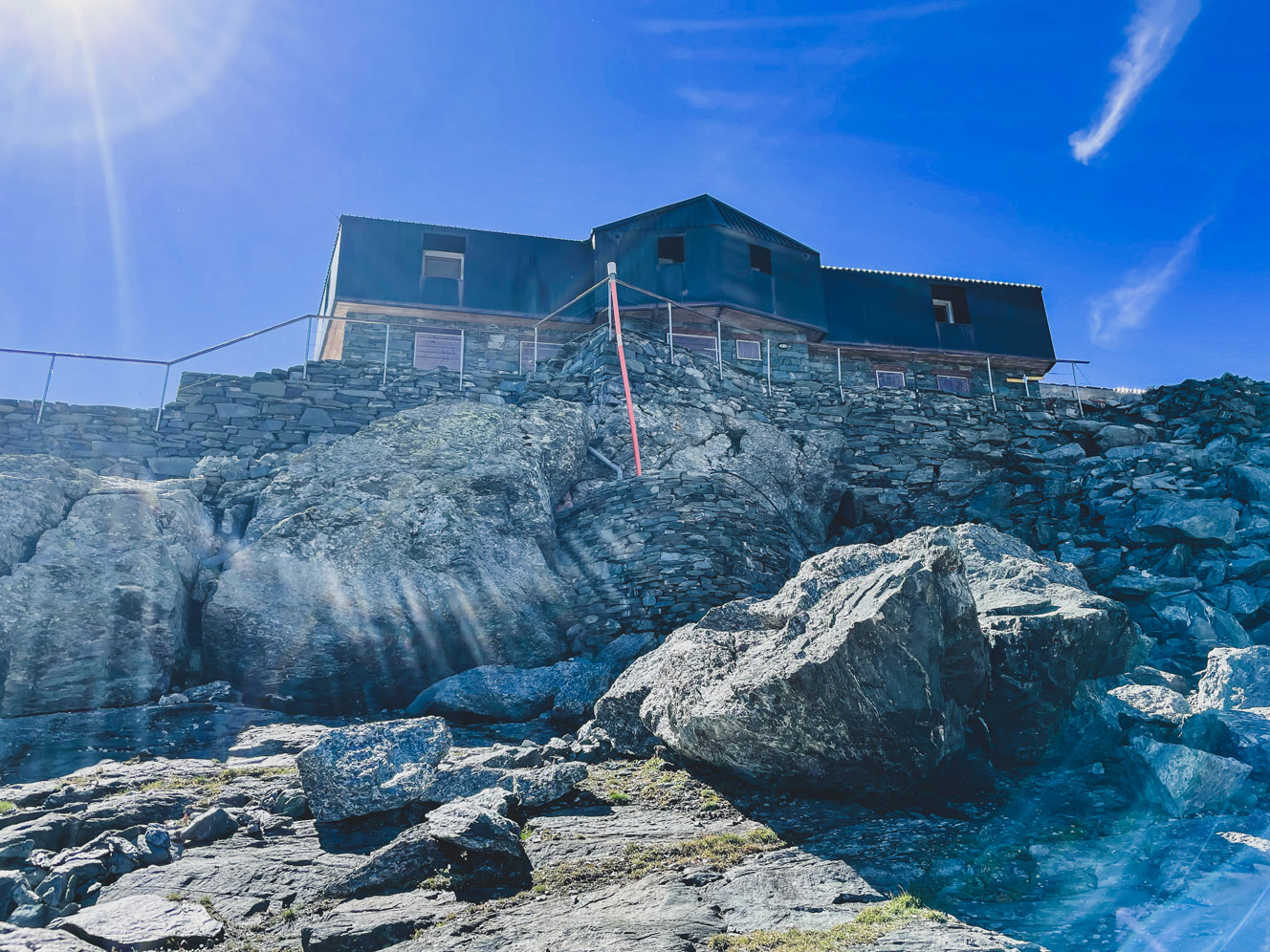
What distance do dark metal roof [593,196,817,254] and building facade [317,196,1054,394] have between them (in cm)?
5

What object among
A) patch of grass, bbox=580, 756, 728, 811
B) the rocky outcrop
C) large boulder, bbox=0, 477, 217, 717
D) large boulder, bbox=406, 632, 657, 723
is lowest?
patch of grass, bbox=580, 756, 728, 811

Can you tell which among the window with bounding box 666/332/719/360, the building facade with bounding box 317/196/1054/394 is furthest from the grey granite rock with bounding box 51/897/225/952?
the window with bounding box 666/332/719/360

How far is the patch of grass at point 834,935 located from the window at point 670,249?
21.9 m

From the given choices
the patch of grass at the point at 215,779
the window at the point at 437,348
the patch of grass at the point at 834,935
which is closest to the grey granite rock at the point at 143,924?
the patch of grass at the point at 215,779

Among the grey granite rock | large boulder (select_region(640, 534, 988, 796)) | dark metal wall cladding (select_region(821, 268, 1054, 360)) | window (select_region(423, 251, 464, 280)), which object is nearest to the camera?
the grey granite rock

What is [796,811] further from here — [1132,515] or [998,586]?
[1132,515]

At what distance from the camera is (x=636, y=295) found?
23.5 metres

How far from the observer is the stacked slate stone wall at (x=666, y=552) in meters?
11.6

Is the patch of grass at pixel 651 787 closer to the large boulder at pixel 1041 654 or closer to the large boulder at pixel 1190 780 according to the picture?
the large boulder at pixel 1041 654

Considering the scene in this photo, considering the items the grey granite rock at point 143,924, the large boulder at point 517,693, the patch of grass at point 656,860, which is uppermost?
the large boulder at point 517,693

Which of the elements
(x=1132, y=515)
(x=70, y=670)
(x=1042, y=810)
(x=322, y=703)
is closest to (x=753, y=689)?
(x=1042, y=810)

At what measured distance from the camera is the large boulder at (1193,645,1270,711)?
7.02 meters

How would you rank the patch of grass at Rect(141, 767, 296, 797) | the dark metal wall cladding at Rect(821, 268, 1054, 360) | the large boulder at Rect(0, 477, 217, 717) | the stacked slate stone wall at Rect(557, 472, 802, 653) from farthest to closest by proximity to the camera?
the dark metal wall cladding at Rect(821, 268, 1054, 360) → the stacked slate stone wall at Rect(557, 472, 802, 653) → the large boulder at Rect(0, 477, 217, 717) → the patch of grass at Rect(141, 767, 296, 797)

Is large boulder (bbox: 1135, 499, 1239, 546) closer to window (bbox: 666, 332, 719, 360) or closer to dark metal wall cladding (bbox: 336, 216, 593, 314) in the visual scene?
window (bbox: 666, 332, 719, 360)
